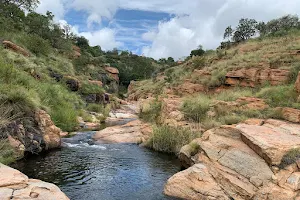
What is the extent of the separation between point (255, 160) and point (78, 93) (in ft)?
82.1

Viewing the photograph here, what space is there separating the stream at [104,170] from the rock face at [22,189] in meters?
1.71

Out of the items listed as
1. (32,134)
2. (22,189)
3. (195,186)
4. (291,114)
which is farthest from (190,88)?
(22,189)

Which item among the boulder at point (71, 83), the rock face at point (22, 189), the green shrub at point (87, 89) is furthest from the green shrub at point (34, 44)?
the rock face at point (22, 189)

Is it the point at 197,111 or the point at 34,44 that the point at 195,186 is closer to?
the point at 197,111

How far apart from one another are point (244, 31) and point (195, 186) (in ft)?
133

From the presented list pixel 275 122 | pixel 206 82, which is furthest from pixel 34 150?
pixel 206 82

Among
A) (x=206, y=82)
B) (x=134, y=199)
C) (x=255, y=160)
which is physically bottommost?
(x=134, y=199)

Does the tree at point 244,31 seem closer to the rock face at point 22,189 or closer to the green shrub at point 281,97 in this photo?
the green shrub at point 281,97

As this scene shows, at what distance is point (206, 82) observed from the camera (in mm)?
23672

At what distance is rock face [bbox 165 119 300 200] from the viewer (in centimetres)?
712

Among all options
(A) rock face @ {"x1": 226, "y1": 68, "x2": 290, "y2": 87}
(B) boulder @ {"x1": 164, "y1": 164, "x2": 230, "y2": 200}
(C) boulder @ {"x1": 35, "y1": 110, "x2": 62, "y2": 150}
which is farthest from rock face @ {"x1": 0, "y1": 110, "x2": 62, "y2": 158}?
(A) rock face @ {"x1": 226, "y1": 68, "x2": 290, "y2": 87}

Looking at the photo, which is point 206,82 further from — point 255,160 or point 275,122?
point 255,160

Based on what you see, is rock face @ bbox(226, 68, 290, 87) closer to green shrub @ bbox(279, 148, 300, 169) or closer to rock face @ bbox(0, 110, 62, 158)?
green shrub @ bbox(279, 148, 300, 169)

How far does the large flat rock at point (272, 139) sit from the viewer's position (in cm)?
758
